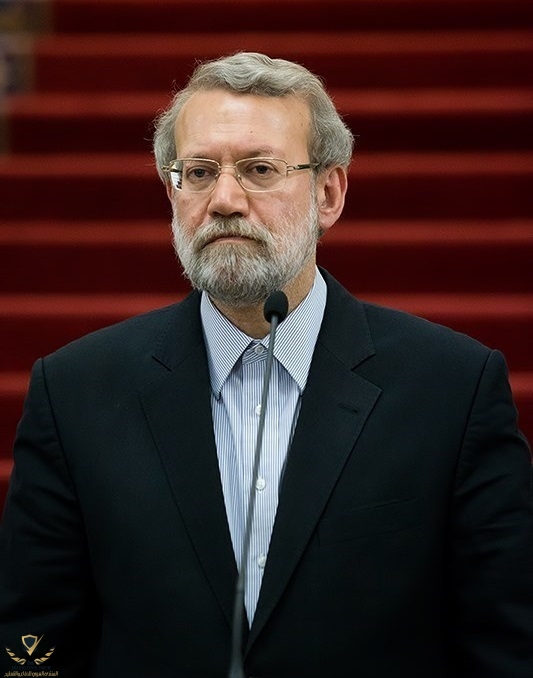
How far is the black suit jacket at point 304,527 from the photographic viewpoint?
160cm

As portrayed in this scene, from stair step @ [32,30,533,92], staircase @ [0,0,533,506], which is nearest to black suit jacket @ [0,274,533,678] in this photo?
staircase @ [0,0,533,506]

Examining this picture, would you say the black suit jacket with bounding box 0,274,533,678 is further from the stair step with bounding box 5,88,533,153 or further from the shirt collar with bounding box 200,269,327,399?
the stair step with bounding box 5,88,533,153

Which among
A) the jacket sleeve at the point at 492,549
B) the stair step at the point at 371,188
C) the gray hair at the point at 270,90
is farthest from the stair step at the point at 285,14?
the jacket sleeve at the point at 492,549

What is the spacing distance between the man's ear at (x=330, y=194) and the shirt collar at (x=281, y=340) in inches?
5.1

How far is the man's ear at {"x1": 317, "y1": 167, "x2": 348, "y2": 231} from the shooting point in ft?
6.12

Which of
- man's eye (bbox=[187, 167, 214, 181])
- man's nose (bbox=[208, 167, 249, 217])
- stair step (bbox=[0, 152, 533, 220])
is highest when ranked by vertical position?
man's eye (bbox=[187, 167, 214, 181])

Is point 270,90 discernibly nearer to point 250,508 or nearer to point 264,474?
point 264,474

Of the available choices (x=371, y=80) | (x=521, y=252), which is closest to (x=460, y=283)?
(x=521, y=252)

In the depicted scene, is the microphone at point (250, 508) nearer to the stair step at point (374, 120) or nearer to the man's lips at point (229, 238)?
the man's lips at point (229, 238)

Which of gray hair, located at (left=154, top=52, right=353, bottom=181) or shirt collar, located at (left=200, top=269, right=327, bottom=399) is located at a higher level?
gray hair, located at (left=154, top=52, right=353, bottom=181)

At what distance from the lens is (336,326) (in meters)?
1.80

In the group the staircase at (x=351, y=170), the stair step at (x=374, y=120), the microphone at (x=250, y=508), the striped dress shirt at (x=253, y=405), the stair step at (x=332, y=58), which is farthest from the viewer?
the stair step at (x=332, y=58)

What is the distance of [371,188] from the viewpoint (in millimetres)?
3592

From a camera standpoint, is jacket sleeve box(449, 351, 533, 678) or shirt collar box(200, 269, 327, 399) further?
shirt collar box(200, 269, 327, 399)
